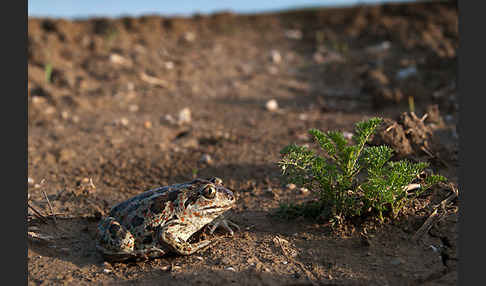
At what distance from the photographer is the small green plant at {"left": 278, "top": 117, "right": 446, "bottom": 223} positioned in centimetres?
402

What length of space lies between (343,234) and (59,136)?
4887 millimetres

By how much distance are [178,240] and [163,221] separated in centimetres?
23

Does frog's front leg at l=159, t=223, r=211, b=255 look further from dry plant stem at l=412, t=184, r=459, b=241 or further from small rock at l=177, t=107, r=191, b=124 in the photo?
small rock at l=177, t=107, r=191, b=124

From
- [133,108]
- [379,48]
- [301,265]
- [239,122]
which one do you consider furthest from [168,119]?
[379,48]

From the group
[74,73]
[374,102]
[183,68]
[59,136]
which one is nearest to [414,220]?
[374,102]

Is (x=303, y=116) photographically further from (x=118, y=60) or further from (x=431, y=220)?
(x=118, y=60)

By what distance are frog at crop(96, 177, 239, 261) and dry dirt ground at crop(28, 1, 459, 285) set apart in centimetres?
13

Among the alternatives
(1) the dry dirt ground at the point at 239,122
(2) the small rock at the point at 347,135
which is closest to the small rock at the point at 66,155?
(1) the dry dirt ground at the point at 239,122

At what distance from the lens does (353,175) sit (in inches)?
164

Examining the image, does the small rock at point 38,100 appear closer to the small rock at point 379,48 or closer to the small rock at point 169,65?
the small rock at point 169,65

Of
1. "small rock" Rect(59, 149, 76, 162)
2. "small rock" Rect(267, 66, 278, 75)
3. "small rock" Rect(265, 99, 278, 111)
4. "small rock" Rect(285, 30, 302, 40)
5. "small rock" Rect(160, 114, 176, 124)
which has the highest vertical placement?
"small rock" Rect(285, 30, 302, 40)

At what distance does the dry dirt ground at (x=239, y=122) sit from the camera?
4.04m

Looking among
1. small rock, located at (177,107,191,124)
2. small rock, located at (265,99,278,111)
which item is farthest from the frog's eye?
small rock, located at (265,99,278,111)

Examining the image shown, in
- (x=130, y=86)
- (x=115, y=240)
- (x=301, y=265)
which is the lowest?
(x=301, y=265)
